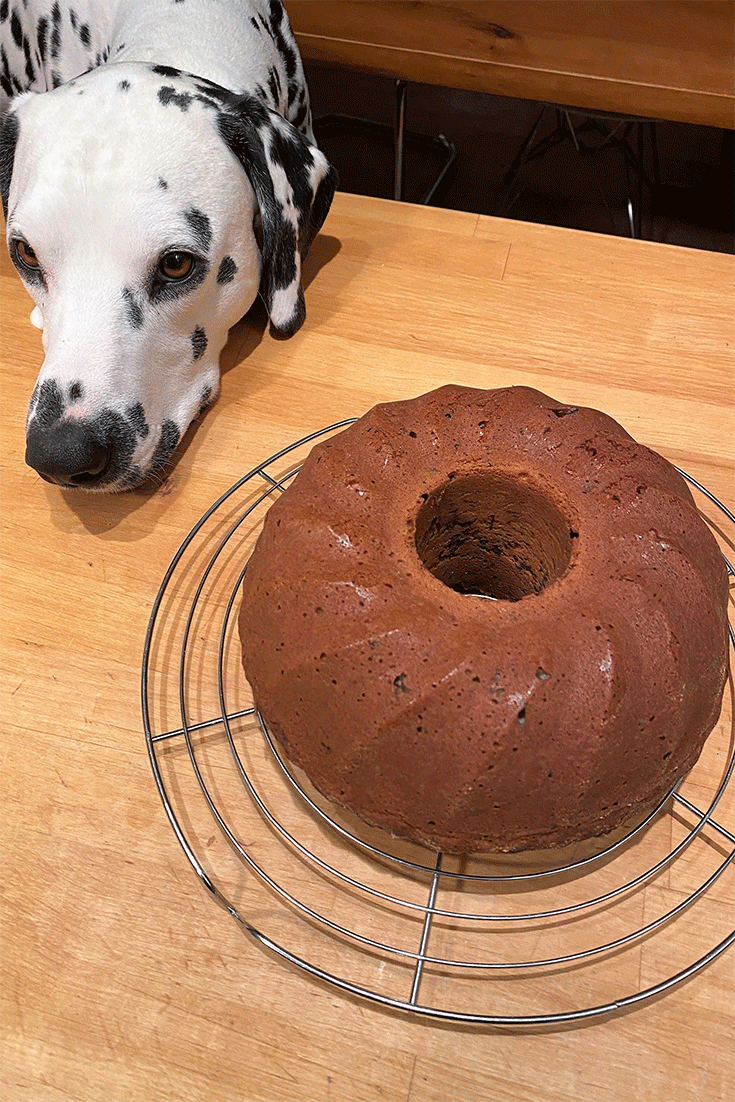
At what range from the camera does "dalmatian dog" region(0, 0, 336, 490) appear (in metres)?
1.15

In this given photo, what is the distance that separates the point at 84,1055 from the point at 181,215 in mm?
1032

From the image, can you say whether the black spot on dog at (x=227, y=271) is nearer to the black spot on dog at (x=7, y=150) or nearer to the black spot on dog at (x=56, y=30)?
the black spot on dog at (x=7, y=150)

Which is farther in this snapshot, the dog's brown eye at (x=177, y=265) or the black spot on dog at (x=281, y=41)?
the black spot on dog at (x=281, y=41)

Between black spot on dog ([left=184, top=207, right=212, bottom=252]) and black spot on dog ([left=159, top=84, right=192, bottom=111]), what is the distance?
150 mm

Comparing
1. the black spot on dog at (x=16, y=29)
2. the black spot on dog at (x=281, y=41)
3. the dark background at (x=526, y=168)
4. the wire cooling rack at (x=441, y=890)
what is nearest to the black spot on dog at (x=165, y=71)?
the black spot on dog at (x=281, y=41)

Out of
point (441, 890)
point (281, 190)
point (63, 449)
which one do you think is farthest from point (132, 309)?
point (441, 890)

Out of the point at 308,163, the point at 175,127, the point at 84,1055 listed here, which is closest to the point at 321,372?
the point at 308,163

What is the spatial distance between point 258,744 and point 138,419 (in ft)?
1.60

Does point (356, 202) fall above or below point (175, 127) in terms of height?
below

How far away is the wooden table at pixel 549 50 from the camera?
6.05ft

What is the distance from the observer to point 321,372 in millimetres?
1456

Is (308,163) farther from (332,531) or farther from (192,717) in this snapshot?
(192,717)

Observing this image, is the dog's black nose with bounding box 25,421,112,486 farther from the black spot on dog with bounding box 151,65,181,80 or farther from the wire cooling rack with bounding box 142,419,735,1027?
the black spot on dog with bounding box 151,65,181,80

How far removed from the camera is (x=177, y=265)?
3.96ft
